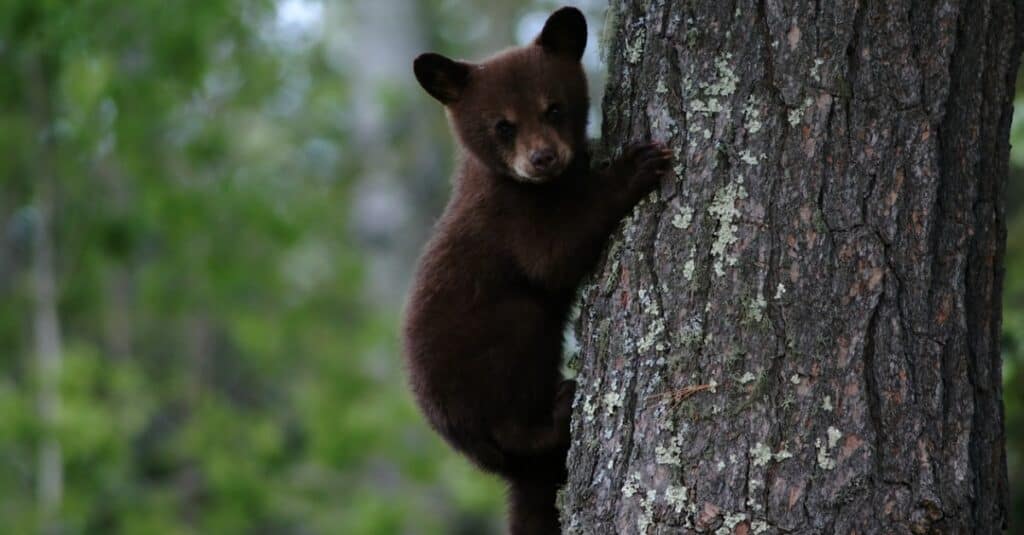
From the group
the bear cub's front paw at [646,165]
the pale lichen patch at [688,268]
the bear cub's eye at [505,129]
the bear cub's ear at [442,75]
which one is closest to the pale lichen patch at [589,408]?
the pale lichen patch at [688,268]

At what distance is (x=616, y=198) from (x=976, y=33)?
3.45 feet

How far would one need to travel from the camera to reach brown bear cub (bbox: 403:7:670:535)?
387cm

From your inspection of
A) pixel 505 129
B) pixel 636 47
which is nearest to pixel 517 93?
pixel 505 129

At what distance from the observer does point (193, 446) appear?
37.8ft

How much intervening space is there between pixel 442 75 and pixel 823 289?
1987mm

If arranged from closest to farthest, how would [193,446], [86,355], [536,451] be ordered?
[536,451], [86,355], [193,446]

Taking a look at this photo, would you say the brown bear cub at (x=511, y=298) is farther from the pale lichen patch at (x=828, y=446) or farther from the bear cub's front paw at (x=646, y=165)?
the pale lichen patch at (x=828, y=446)

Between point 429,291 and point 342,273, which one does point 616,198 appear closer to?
point 429,291

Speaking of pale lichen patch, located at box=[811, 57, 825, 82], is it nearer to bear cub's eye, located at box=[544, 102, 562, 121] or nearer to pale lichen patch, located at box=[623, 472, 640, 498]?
pale lichen patch, located at box=[623, 472, 640, 498]

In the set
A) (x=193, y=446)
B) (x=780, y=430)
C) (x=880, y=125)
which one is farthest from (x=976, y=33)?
(x=193, y=446)

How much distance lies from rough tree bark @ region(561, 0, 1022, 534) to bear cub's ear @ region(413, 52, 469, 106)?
1.38m

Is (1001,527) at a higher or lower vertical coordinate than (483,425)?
lower

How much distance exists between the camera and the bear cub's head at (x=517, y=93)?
13.7 ft

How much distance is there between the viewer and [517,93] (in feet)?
14.0
